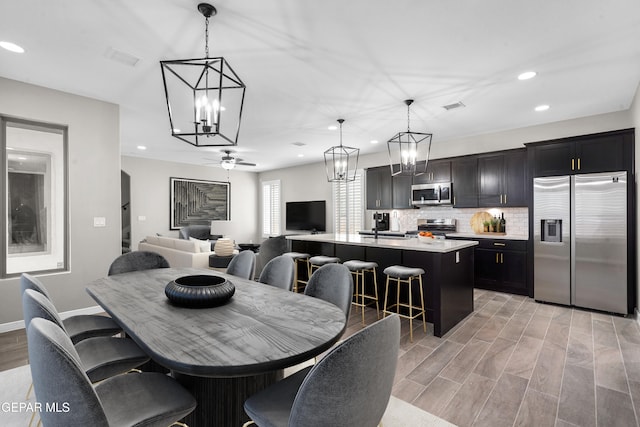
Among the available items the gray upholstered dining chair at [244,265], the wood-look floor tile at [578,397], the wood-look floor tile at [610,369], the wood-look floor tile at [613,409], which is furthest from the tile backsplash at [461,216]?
the gray upholstered dining chair at [244,265]

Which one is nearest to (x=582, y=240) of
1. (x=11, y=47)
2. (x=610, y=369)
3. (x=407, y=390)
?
(x=610, y=369)

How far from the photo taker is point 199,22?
229cm

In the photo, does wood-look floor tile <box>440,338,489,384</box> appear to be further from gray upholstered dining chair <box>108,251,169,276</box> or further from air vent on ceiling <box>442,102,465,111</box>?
air vent on ceiling <box>442,102,465,111</box>

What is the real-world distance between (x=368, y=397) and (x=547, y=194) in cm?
472

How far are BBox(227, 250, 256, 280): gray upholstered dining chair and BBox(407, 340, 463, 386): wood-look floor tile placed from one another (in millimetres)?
1593

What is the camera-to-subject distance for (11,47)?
2.67 m

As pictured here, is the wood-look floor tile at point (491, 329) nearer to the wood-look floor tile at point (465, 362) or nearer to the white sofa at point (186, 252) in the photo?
the wood-look floor tile at point (465, 362)

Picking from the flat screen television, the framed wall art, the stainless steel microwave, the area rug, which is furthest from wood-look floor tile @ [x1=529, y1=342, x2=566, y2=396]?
the framed wall art

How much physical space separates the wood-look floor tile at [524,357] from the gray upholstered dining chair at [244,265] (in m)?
2.32

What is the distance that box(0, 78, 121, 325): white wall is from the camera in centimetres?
338

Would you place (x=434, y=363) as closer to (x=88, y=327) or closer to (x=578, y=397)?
(x=578, y=397)

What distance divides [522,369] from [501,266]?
9.02ft

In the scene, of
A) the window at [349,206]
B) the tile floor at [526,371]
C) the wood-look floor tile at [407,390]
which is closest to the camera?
the tile floor at [526,371]

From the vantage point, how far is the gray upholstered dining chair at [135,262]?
271cm
